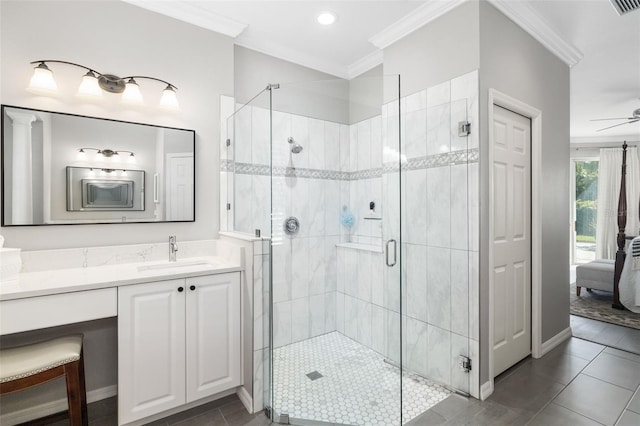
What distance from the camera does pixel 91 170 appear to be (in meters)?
2.05

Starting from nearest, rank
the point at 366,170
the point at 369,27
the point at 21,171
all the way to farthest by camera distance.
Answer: the point at 21,171, the point at 366,170, the point at 369,27

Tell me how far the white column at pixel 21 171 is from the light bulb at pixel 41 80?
0.17 meters

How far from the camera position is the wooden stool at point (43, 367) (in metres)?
1.41

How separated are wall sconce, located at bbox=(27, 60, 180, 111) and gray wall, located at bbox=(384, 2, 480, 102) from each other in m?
1.59

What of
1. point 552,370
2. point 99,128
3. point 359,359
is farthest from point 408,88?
point 552,370

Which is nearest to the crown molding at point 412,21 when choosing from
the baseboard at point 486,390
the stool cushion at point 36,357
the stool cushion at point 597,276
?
the baseboard at point 486,390

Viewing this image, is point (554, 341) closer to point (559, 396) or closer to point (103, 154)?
point (559, 396)

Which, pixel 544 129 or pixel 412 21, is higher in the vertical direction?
pixel 412 21

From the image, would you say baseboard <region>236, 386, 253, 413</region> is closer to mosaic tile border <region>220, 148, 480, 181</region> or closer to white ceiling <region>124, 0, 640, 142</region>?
mosaic tile border <region>220, 148, 480, 181</region>

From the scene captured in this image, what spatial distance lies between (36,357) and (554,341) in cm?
391

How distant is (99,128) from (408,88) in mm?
2331

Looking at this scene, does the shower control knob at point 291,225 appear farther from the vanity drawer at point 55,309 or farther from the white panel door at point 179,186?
the vanity drawer at point 55,309

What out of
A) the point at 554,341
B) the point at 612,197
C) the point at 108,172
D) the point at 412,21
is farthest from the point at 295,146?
the point at 612,197

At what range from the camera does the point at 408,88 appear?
2533 millimetres
